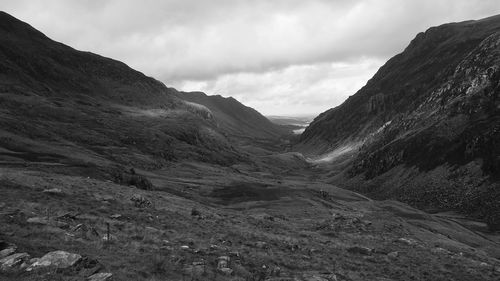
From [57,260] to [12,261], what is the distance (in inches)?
68.1

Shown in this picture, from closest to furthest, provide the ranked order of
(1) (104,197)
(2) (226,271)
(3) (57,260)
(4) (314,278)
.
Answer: (3) (57,260)
(2) (226,271)
(4) (314,278)
(1) (104,197)

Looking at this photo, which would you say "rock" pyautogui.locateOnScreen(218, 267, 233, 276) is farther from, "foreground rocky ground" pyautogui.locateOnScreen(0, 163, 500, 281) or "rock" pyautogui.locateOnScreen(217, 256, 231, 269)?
"rock" pyautogui.locateOnScreen(217, 256, 231, 269)

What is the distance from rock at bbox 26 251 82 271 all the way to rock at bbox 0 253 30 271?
0.61 meters

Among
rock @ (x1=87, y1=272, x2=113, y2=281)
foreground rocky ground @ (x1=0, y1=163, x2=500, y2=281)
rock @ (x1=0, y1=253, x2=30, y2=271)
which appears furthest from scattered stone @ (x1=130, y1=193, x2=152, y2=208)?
rock @ (x1=87, y1=272, x2=113, y2=281)

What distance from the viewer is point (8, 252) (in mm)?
17469

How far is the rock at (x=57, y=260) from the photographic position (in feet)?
55.7

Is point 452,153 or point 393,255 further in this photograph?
point 452,153

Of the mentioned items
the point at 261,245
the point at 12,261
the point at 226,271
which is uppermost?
the point at 12,261

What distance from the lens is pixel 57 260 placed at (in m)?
17.7

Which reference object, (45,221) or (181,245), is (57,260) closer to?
(45,221)

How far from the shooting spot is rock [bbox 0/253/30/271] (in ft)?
53.4

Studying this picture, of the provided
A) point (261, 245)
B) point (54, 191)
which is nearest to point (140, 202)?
point (54, 191)

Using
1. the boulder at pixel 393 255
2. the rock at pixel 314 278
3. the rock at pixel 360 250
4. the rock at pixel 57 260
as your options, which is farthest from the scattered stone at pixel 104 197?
the boulder at pixel 393 255

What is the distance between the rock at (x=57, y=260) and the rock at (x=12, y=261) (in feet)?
2.01
